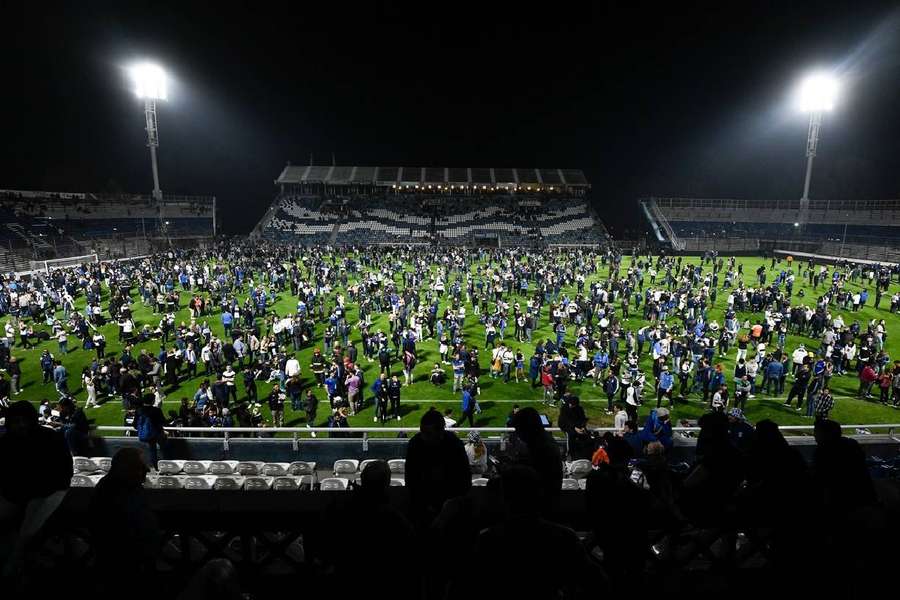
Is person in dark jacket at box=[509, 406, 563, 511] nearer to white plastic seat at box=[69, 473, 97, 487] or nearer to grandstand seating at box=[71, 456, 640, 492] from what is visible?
grandstand seating at box=[71, 456, 640, 492]

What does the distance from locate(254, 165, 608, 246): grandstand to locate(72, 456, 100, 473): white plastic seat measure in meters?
53.7

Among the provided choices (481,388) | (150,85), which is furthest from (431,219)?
(481,388)

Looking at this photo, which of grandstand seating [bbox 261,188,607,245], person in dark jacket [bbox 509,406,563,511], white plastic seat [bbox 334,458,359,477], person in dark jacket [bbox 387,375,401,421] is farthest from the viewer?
grandstand seating [bbox 261,188,607,245]

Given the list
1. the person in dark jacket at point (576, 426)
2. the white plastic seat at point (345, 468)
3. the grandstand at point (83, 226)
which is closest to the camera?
the white plastic seat at point (345, 468)

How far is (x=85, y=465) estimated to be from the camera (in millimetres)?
8586

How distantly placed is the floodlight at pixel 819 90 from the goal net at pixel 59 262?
68914mm

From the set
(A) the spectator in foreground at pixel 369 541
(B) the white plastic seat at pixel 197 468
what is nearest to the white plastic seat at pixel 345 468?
(B) the white plastic seat at pixel 197 468

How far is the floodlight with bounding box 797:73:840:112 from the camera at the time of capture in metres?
50.5

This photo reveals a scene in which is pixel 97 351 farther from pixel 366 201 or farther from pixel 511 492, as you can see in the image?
pixel 366 201

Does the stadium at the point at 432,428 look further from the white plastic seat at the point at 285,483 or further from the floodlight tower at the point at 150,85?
the floodlight tower at the point at 150,85

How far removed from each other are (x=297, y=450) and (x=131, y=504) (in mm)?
7389

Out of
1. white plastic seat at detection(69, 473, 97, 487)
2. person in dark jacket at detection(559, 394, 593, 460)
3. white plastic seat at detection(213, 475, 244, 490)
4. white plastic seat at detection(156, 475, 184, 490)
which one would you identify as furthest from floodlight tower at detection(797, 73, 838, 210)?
white plastic seat at detection(69, 473, 97, 487)

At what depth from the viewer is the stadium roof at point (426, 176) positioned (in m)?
73.8

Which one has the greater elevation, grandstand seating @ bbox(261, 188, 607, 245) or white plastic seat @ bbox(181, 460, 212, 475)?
grandstand seating @ bbox(261, 188, 607, 245)
